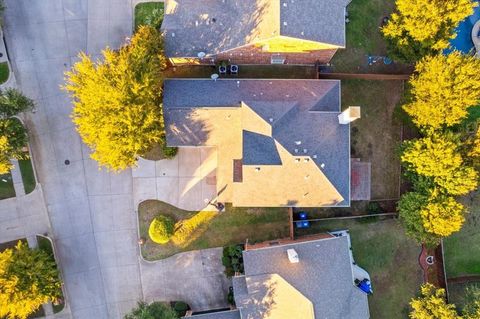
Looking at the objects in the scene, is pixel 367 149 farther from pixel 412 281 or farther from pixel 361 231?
pixel 412 281

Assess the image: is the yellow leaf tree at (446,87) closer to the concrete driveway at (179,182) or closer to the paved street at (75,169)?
the concrete driveway at (179,182)

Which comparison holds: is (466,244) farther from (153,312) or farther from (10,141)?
(10,141)

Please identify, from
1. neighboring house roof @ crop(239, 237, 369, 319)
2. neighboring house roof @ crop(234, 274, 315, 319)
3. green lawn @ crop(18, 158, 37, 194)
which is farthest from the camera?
green lawn @ crop(18, 158, 37, 194)

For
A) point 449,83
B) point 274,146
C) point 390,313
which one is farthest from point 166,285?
point 449,83

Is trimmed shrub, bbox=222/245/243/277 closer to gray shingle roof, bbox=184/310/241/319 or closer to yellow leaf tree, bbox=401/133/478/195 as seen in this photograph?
gray shingle roof, bbox=184/310/241/319

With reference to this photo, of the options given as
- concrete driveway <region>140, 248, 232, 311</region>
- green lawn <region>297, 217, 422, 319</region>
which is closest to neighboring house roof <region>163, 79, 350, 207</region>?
green lawn <region>297, 217, 422, 319</region>

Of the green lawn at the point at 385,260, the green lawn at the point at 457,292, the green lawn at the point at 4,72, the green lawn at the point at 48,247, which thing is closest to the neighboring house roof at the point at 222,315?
the green lawn at the point at 385,260
